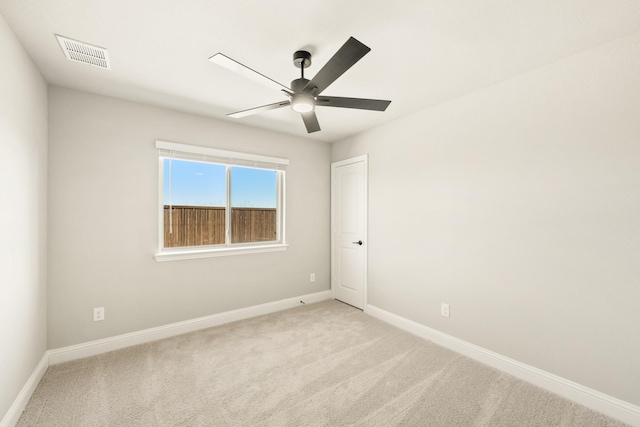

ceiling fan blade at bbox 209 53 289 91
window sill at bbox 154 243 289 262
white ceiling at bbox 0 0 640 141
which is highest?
white ceiling at bbox 0 0 640 141

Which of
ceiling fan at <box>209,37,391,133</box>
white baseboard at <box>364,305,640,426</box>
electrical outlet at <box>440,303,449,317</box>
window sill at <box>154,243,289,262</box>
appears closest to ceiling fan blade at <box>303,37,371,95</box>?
ceiling fan at <box>209,37,391,133</box>

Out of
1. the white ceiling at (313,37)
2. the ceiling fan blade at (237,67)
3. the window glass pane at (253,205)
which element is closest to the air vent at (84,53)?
the white ceiling at (313,37)

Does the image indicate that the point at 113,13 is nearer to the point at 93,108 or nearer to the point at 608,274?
the point at 93,108

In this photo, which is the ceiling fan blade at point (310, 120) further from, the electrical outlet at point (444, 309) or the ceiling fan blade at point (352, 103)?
the electrical outlet at point (444, 309)

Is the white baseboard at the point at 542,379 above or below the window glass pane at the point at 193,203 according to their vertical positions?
below

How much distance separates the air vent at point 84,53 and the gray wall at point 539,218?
111 inches

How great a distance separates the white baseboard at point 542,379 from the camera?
176 centimetres

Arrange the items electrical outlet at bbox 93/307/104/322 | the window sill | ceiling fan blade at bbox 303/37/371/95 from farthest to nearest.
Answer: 1. the window sill
2. electrical outlet at bbox 93/307/104/322
3. ceiling fan blade at bbox 303/37/371/95

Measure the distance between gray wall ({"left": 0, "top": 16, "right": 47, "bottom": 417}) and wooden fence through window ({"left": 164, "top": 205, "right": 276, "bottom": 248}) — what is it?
39.8 inches

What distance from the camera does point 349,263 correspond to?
3949mm

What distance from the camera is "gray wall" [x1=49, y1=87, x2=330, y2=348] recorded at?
7.87ft

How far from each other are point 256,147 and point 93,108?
1639 millimetres

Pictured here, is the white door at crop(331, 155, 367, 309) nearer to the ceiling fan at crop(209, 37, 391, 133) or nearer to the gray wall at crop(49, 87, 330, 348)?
the gray wall at crop(49, 87, 330, 348)

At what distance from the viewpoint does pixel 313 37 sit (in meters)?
1.75
